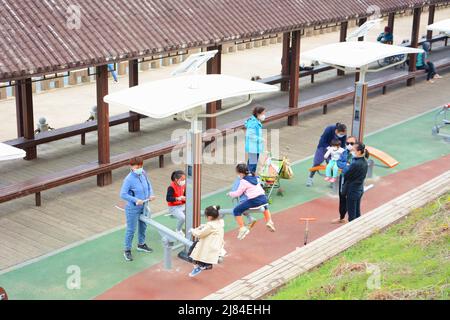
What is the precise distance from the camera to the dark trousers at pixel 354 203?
42.8 ft

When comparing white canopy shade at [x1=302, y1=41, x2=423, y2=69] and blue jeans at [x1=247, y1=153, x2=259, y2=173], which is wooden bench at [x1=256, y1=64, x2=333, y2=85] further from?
blue jeans at [x1=247, y1=153, x2=259, y2=173]

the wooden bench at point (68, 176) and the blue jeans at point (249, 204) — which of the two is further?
the wooden bench at point (68, 176)

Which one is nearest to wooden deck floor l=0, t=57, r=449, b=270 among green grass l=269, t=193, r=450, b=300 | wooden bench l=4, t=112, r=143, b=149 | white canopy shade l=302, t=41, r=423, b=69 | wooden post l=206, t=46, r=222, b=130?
wooden bench l=4, t=112, r=143, b=149

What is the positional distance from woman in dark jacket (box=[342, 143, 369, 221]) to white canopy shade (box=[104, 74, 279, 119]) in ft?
6.00

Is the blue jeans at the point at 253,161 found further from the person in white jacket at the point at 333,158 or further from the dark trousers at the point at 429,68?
the dark trousers at the point at 429,68

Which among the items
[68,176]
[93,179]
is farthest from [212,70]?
[68,176]

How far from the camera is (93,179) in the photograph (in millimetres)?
15688

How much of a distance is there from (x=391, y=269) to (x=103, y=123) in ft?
22.3

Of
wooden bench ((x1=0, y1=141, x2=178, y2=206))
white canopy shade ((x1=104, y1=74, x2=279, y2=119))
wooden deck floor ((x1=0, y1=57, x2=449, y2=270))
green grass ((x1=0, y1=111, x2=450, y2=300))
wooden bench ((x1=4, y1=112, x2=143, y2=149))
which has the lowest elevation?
green grass ((x1=0, y1=111, x2=450, y2=300))

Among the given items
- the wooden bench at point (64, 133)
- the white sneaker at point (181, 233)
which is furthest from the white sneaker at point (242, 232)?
the wooden bench at point (64, 133)

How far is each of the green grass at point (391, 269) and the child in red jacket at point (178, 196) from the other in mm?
2483

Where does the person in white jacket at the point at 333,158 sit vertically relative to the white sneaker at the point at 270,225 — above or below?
above

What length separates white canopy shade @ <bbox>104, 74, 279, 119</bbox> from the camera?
11.2 metres

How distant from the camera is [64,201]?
14.5 metres
